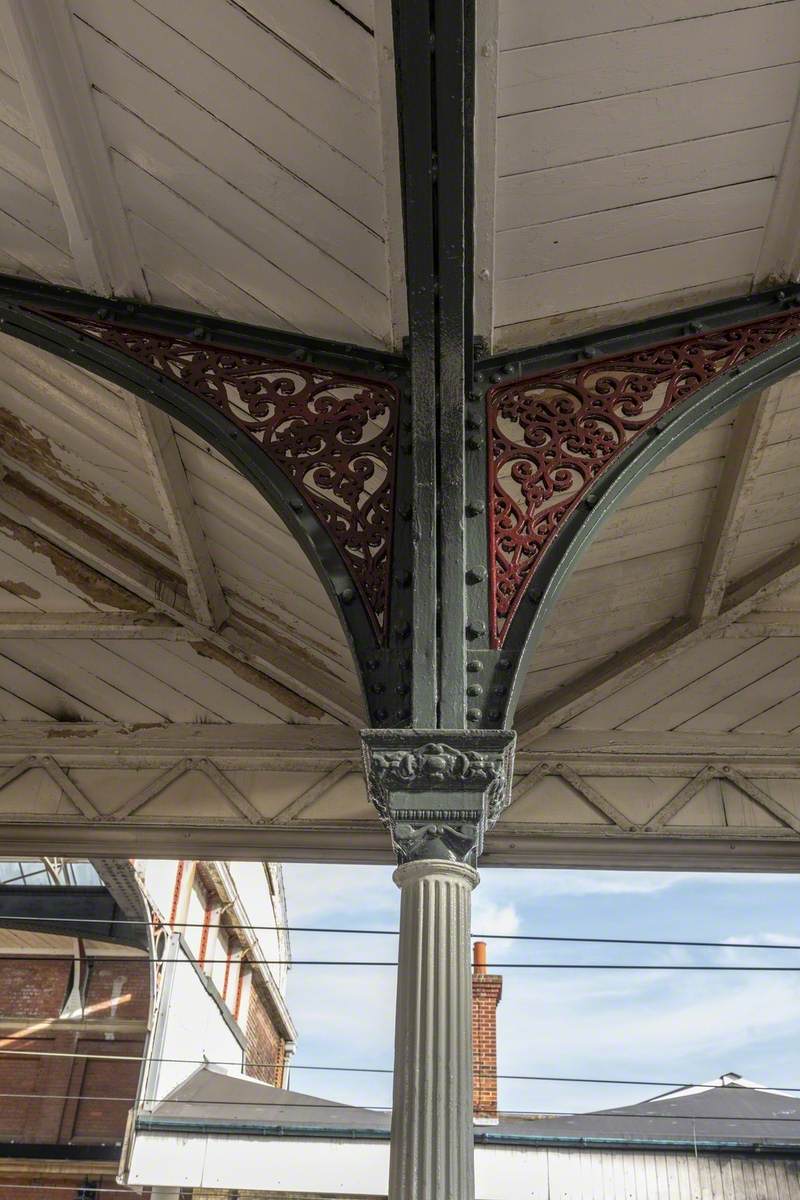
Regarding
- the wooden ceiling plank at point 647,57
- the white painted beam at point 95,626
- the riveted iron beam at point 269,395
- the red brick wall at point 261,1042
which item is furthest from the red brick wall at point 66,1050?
the wooden ceiling plank at point 647,57

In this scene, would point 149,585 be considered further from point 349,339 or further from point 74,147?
point 74,147

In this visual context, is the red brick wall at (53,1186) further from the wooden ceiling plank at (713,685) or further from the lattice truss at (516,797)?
the wooden ceiling plank at (713,685)

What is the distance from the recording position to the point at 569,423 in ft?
13.6

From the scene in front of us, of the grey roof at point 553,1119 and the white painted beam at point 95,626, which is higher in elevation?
the white painted beam at point 95,626

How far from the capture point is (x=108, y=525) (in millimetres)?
6953

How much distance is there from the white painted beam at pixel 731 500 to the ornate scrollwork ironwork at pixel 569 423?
0.66 meters

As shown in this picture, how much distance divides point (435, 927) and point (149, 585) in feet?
13.6

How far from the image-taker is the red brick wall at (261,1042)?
17516 millimetres

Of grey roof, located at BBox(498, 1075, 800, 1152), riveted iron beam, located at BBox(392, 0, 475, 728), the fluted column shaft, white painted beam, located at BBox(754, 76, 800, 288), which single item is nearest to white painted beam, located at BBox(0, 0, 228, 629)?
riveted iron beam, located at BBox(392, 0, 475, 728)

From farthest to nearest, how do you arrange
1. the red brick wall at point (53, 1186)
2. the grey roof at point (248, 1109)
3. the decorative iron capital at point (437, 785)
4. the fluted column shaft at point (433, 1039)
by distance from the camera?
1. the red brick wall at point (53, 1186)
2. the grey roof at point (248, 1109)
3. the decorative iron capital at point (437, 785)
4. the fluted column shaft at point (433, 1039)

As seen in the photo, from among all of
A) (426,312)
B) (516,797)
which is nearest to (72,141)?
(426,312)

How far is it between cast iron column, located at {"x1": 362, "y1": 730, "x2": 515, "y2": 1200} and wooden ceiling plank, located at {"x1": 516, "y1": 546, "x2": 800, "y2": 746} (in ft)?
11.4

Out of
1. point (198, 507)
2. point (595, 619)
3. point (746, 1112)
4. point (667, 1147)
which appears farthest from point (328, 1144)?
point (198, 507)

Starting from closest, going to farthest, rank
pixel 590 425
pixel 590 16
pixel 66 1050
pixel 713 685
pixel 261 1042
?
pixel 590 16 < pixel 590 425 < pixel 713 685 < pixel 66 1050 < pixel 261 1042
